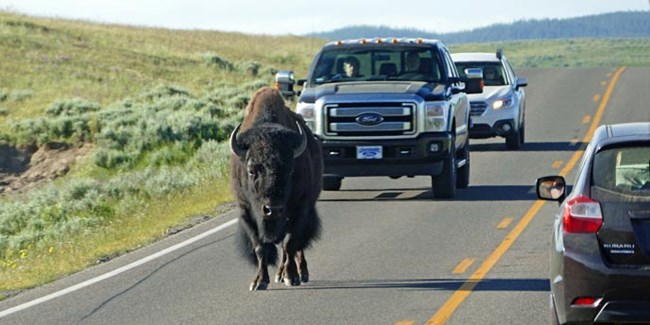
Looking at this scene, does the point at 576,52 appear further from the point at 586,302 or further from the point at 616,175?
the point at 586,302

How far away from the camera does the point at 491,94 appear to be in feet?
98.9

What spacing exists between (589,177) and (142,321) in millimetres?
4304

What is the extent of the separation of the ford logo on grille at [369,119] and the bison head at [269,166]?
721 centimetres

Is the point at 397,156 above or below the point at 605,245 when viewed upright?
below

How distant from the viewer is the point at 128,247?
1783 centimetres

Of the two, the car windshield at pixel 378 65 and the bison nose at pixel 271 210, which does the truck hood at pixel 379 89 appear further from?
the bison nose at pixel 271 210

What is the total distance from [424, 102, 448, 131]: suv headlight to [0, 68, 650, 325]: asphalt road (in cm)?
102

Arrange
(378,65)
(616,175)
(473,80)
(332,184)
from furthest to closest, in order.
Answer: (332,184), (378,65), (473,80), (616,175)

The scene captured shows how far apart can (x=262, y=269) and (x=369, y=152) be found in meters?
7.15

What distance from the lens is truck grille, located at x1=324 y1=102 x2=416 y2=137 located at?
829 inches

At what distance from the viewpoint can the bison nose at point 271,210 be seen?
44.6 feet

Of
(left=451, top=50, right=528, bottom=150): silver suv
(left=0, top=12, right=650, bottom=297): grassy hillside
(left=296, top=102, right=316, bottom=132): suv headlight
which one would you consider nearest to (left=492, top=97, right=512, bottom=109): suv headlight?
(left=451, top=50, right=528, bottom=150): silver suv

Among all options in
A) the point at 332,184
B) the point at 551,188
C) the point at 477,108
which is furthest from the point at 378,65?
the point at 551,188

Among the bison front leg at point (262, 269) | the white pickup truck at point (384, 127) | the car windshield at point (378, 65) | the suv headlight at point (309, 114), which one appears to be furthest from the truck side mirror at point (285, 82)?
the bison front leg at point (262, 269)
